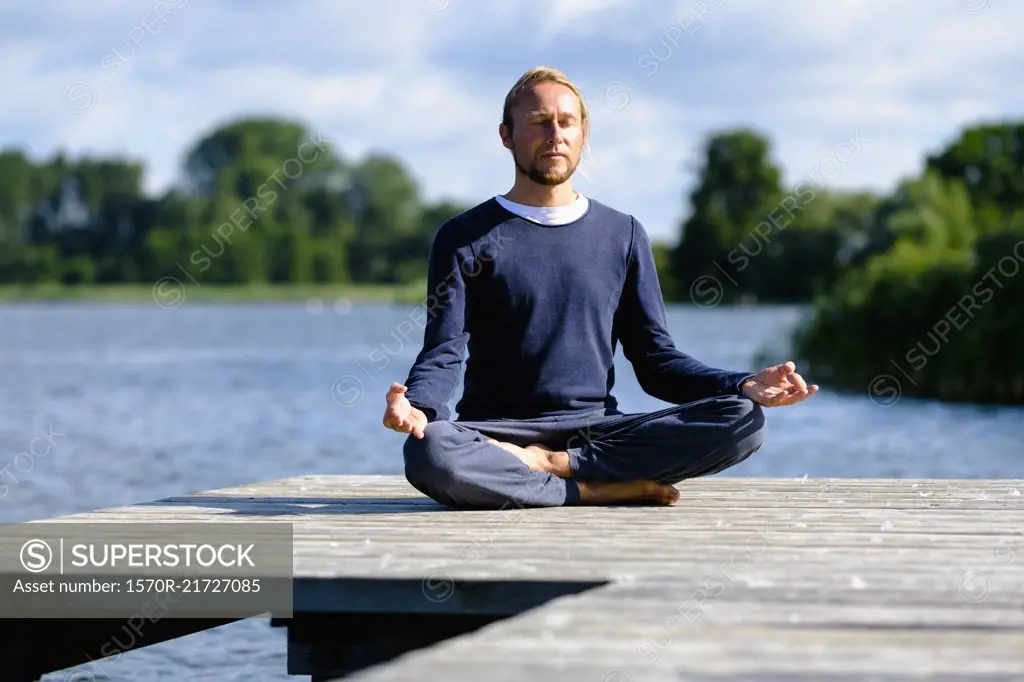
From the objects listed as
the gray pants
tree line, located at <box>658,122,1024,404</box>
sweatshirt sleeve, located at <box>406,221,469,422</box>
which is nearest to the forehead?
sweatshirt sleeve, located at <box>406,221,469,422</box>

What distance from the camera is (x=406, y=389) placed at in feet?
17.5

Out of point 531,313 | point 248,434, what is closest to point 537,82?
point 531,313

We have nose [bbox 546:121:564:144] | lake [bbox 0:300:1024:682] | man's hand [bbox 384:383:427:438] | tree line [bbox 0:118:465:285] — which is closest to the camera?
man's hand [bbox 384:383:427:438]

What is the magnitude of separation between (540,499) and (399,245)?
296 feet

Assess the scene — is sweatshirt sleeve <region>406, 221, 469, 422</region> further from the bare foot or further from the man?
the bare foot

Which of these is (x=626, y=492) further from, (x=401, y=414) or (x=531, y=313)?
(x=401, y=414)

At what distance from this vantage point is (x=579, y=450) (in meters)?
5.65

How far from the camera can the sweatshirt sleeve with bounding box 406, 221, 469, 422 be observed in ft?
17.7

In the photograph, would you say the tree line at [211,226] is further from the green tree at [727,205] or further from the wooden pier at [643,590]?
the wooden pier at [643,590]

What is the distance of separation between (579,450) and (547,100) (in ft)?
4.29

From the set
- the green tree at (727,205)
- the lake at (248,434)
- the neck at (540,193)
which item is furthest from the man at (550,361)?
the green tree at (727,205)

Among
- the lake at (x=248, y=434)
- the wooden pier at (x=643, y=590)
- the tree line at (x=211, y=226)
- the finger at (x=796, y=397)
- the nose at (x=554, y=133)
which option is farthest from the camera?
the tree line at (x=211, y=226)

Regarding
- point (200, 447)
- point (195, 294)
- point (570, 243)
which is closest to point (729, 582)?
point (570, 243)

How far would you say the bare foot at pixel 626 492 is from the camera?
5738 millimetres
